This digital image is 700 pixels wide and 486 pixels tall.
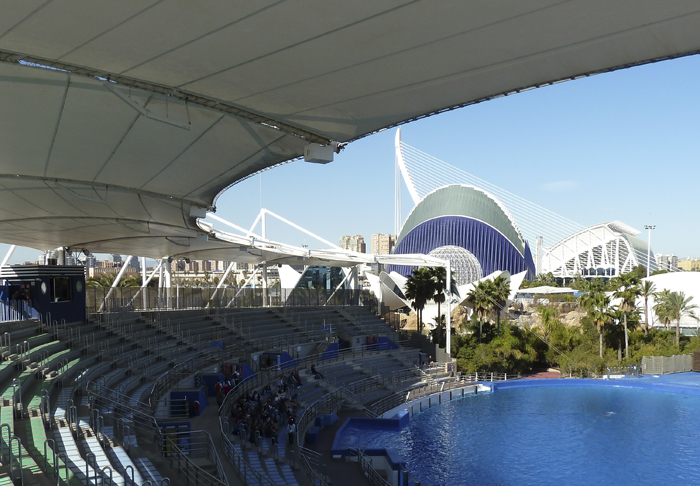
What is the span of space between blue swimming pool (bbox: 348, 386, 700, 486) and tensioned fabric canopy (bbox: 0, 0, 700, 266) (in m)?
13.9

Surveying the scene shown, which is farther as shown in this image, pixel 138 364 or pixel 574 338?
pixel 574 338

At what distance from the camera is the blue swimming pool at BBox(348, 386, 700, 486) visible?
20.6m

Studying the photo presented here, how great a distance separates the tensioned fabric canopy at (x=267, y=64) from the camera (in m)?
6.37

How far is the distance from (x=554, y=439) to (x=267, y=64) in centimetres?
2217

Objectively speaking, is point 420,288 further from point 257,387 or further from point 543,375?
point 257,387

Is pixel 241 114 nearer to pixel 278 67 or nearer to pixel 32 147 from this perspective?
pixel 278 67

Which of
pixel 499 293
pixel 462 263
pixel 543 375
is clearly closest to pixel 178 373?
pixel 543 375

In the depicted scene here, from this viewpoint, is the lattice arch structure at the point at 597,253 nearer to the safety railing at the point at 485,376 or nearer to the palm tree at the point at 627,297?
the palm tree at the point at 627,297

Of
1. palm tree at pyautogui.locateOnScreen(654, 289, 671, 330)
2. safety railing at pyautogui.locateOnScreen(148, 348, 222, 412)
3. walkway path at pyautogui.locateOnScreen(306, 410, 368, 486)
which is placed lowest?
walkway path at pyautogui.locateOnScreen(306, 410, 368, 486)

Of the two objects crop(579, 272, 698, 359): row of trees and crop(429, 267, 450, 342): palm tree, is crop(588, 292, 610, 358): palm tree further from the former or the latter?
crop(429, 267, 450, 342): palm tree

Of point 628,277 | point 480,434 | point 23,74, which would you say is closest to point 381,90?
point 23,74

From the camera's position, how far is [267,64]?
26.1ft

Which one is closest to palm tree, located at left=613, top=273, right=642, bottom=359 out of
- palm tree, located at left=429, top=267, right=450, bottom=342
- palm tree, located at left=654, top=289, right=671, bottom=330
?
palm tree, located at left=654, top=289, right=671, bottom=330

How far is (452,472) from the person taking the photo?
20.7 metres
